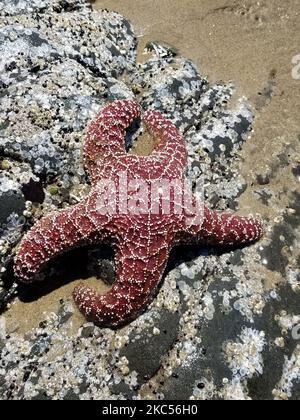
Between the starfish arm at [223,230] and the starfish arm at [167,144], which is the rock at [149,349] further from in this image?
the starfish arm at [167,144]

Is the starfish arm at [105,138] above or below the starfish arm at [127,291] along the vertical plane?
above

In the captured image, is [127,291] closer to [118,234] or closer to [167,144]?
[118,234]

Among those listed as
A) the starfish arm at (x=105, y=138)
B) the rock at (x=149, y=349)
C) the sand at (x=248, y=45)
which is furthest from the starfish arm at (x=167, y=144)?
the rock at (x=149, y=349)

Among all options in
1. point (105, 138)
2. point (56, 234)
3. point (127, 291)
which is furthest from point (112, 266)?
point (105, 138)

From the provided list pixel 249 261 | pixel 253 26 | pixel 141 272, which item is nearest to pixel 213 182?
pixel 249 261

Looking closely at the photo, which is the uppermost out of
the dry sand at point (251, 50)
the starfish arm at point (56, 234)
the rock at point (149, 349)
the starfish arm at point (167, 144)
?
the dry sand at point (251, 50)

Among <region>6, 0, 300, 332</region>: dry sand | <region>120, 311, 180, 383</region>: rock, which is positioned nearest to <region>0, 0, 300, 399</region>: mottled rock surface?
<region>120, 311, 180, 383</region>: rock
